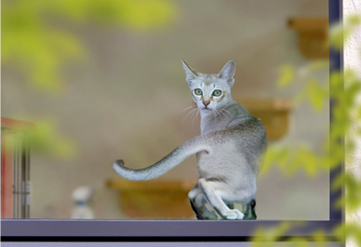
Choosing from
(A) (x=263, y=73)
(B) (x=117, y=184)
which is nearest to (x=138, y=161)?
(B) (x=117, y=184)

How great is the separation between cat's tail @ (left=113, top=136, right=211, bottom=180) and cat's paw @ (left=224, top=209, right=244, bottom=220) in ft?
1.34

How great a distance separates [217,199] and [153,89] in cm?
83

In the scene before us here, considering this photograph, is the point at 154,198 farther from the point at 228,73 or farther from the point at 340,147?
the point at 340,147

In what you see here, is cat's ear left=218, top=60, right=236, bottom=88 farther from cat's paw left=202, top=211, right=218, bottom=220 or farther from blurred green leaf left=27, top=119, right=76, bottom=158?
blurred green leaf left=27, top=119, right=76, bottom=158

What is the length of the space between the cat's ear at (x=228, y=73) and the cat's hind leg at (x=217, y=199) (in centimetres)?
66

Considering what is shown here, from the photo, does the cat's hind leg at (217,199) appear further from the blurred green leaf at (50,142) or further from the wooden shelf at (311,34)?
the wooden shelf at (311,34)

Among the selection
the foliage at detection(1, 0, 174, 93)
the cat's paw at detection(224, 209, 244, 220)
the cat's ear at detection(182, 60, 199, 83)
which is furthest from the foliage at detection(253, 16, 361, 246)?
the foliage at detection(1, 0, 174, 93)

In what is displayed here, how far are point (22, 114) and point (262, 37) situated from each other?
165 cm

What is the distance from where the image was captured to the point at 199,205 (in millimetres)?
2689

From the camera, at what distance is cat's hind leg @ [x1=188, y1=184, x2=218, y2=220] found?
2664 mm

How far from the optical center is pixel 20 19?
2.73 meters

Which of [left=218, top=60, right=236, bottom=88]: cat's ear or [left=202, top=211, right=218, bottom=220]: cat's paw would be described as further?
[left=218, top=60, right=236, bottom=88]: cat's ear

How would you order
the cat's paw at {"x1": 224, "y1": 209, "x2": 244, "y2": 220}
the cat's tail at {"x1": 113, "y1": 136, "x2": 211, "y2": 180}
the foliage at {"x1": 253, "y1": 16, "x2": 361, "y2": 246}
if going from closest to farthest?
the foliage at {"x1": 253, "y1": 16, "x2": 361, "y2": 246} → the cat's paw at {"x1": 224, "y1": 209, "x2": 244, "y2": 220} → the cat's tail at {"x1": 113, "y1": 136, "x2": 211, "y2": 180}

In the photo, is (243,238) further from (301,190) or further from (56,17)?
(56,17)
